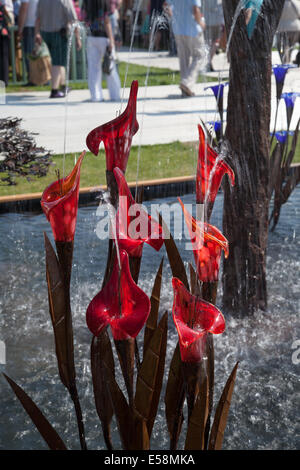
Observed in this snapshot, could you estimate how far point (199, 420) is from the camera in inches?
60.1

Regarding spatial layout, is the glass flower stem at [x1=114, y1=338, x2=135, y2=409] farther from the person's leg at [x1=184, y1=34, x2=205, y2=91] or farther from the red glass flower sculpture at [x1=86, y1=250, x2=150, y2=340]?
the person's leg at [x1=184, y1=34, x2=205, y2=91]

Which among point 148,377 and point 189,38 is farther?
point 189,38

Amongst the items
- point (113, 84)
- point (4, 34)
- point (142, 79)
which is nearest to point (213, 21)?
point (142, 79)

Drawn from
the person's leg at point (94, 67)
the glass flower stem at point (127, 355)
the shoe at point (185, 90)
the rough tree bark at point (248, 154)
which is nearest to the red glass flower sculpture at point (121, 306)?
the glass flower stem at point (127, 355)

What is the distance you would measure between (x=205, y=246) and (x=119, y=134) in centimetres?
35

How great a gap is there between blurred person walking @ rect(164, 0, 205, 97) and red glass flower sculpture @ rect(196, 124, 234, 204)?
7921mm

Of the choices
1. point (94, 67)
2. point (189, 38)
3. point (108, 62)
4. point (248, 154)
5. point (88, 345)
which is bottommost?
point (88, 345)

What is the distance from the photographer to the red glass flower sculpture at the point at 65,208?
1.56 m

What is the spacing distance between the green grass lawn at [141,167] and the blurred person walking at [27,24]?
4917 mm

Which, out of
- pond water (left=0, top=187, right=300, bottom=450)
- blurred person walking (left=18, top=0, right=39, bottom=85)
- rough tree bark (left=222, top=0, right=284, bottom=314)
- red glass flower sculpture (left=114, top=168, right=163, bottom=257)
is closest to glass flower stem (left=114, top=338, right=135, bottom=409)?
red glass flower sculpture (left=114, top=168, right=163, bottom=257)

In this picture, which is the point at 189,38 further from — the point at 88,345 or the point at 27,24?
the point at 88,345

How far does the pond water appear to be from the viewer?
2494 millimetres

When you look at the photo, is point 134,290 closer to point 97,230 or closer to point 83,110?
point 97,230

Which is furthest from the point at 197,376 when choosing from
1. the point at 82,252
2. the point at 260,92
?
the point at 82,252
